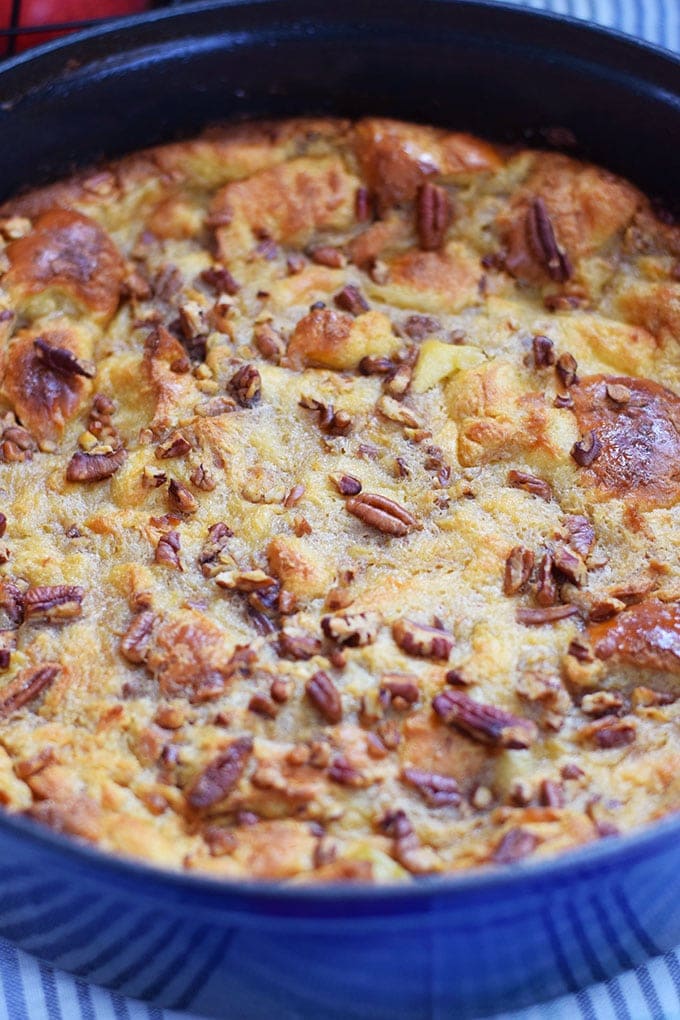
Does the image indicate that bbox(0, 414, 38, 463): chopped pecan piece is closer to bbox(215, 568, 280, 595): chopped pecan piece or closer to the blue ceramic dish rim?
bbox(215, 568, 280, 595): chopped pecan piece

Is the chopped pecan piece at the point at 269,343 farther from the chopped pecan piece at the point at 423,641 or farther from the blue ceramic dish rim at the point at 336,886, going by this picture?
the blue ceramic dish rim at the point at 336,886

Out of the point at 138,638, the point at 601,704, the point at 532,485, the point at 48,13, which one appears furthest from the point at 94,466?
the point at 48,13

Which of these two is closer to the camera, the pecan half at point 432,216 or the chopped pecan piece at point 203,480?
the chopped pecan piece at point 203,480

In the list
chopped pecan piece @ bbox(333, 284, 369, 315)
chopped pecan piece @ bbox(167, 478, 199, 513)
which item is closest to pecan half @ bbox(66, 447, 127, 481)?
chopped pecan piece @ bbox(167, 478, 199, 513)

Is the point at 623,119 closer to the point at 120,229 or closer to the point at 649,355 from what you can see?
the point at 649,355

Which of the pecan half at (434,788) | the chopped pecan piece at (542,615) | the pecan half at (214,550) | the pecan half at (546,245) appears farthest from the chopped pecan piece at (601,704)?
the pecan half at (546,245)

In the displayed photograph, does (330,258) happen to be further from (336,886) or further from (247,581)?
(336,886)

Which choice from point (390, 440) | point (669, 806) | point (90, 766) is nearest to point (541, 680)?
point (669, 806)
